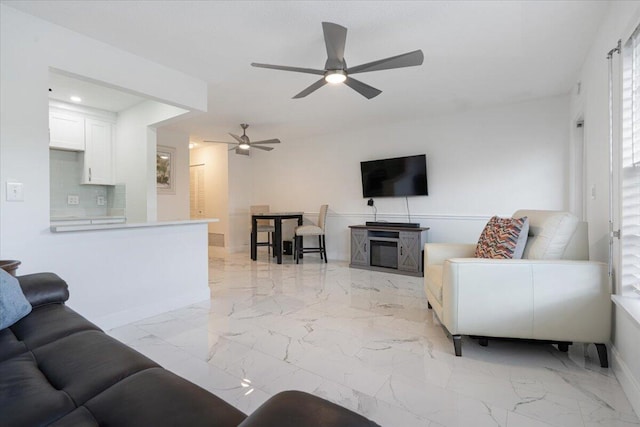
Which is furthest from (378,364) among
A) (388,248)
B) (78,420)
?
(388,248)

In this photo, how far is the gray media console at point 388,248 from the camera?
14.4ft

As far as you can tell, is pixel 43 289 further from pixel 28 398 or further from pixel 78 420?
pixel 78 420

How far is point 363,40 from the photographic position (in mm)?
2500

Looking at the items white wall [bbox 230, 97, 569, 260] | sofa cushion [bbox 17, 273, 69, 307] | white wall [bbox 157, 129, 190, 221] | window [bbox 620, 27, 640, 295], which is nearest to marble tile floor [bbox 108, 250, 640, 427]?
window [bbox 620, 27, 640, 295]

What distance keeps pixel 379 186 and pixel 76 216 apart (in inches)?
169

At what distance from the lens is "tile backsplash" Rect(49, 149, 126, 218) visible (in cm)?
383

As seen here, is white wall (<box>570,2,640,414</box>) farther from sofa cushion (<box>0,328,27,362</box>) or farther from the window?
sofa cushion (<box>0,328,27,362</box>)

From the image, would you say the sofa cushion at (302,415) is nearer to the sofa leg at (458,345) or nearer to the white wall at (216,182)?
the sofa leg at (458,345)

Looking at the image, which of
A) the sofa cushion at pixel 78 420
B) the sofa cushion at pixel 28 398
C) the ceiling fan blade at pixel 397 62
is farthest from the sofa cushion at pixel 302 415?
the ceiling fan blade at pixel 397 62

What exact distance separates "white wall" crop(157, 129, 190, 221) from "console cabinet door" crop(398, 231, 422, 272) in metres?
3.74

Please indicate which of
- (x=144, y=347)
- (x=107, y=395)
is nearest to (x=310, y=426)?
(x=107, y=395)

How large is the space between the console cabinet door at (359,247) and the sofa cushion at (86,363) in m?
4.07

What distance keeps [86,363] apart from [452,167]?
4620 millimetres

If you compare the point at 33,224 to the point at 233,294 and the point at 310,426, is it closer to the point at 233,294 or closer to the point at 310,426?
the point at 233,294
